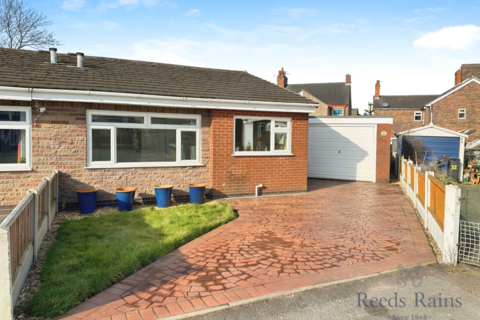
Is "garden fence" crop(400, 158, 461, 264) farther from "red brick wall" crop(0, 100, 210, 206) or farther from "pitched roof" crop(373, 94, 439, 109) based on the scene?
"pitched roof" crop(373, 94, 439, 109)

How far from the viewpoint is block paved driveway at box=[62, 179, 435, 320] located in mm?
4488

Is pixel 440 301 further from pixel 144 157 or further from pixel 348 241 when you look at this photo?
pixel 144 157

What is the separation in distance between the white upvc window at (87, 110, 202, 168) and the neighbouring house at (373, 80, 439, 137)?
1540 inches

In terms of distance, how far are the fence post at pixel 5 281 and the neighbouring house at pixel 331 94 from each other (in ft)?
149

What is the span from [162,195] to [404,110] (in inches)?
1705

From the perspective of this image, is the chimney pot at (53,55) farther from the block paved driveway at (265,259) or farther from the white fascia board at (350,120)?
the white fascia board at (350,120)

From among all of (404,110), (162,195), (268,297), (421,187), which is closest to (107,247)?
(268,297)

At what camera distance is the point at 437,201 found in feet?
22.9

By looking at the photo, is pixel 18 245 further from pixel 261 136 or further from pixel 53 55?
pixel 261 136

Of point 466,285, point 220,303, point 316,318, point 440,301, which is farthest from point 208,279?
point 466,285

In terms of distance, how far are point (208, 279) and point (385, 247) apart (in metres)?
3.46

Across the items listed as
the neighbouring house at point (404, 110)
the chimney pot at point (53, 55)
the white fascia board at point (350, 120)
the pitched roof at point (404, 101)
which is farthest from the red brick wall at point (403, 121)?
the chimney pot at point (53, 55)

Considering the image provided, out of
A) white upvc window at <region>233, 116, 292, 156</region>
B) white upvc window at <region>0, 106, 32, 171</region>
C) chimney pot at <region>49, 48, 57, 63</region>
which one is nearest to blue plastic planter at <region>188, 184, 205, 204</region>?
white upvc window at <region>233, 116, 292, 156</region>

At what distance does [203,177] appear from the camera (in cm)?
1200
